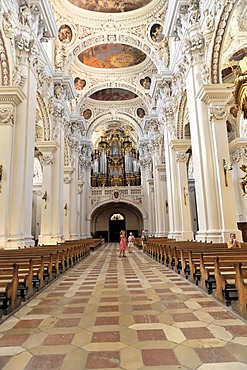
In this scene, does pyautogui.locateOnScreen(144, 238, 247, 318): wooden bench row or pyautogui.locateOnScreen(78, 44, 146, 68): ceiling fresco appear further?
pyautogui.locateOnScreen(78, 44, 146, 68): ceiling fresco

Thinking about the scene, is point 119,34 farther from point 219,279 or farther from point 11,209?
point 219,279

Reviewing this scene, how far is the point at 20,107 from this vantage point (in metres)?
8.95

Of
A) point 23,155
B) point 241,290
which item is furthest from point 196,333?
point 23,155

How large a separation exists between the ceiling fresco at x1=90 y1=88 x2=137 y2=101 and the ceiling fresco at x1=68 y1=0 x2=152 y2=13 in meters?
8.63

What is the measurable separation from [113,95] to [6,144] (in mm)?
19082

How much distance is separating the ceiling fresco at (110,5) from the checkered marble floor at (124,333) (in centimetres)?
1693

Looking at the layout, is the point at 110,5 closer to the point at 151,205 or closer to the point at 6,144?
the point at 6,144

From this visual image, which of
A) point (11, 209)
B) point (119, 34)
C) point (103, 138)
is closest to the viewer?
point (11, 209)

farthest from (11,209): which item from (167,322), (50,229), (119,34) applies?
(119,34)

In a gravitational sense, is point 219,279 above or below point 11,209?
below

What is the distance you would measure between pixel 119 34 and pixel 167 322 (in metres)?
18.2

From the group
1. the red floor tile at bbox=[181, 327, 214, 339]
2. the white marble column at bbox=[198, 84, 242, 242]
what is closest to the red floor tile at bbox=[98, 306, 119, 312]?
the red floor tile at bbox=[181, 327, 214, 339]

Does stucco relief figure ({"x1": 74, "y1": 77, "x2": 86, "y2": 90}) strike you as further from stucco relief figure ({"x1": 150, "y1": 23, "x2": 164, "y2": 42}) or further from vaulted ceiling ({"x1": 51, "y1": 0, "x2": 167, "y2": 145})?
stucco relief figure ({"x1": 150, "y1": 23, "x2": 164, "y2": 42})

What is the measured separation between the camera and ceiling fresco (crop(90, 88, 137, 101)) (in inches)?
981
